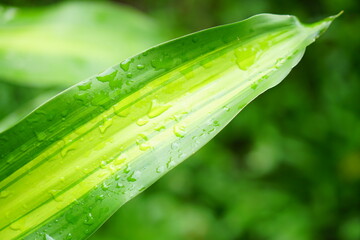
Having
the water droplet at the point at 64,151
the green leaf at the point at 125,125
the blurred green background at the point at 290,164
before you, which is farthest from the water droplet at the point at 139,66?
the blurred green background at the point at 290,164

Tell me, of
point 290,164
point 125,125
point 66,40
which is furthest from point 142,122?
point 290,164

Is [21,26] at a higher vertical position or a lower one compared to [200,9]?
lower

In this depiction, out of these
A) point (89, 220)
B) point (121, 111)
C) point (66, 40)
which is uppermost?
point (66, 40)

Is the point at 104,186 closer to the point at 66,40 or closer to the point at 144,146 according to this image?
the point at 144,146

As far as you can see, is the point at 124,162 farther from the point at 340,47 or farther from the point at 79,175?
the point at 340,47

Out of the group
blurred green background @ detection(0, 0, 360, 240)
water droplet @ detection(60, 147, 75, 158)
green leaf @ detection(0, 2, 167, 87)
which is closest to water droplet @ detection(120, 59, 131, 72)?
water droplet @ detection(60, 147, 75, 158)

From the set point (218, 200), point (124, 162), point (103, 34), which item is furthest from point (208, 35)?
point (218, 200)

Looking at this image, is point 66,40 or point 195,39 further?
point 66,40
